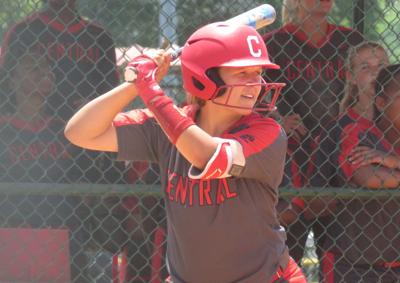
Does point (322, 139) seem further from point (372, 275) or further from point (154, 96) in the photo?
point (154, 96)

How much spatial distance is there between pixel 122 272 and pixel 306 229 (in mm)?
984

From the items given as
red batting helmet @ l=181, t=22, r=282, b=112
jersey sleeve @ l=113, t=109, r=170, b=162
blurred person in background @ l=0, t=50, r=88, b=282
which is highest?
red batting helmet @ l=181, t=22, r=282, b=112

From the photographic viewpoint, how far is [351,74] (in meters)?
4.36

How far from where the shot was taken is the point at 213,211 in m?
2.63

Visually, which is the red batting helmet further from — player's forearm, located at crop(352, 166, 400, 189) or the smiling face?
player's forearm, located at crop(352, 166, 400, 189)

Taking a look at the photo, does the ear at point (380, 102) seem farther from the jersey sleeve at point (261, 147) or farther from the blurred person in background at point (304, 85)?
the jersey sleeve at point (261, 147)

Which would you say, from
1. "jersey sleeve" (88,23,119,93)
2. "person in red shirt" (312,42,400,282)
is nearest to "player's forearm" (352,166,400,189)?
"person in red shirt" (312,42,400,282)

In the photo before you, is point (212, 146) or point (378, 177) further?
point (378, 177)

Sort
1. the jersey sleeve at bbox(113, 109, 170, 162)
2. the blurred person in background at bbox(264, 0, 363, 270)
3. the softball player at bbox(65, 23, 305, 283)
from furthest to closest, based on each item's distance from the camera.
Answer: the blurred person in background at bbox(264, 0, 363, 270)
the jersey sleeve at bbox(113, 109, 170, 162)
the softball player at bbox(65, 23, 305, 283)

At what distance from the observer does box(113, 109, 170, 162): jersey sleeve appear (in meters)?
2.76

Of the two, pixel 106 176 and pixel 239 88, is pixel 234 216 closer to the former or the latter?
pixel 239 88

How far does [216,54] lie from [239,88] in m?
0.13

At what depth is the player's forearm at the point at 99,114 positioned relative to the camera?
264 cm

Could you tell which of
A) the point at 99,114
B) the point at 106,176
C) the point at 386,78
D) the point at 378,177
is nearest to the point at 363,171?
the point at 378,177
